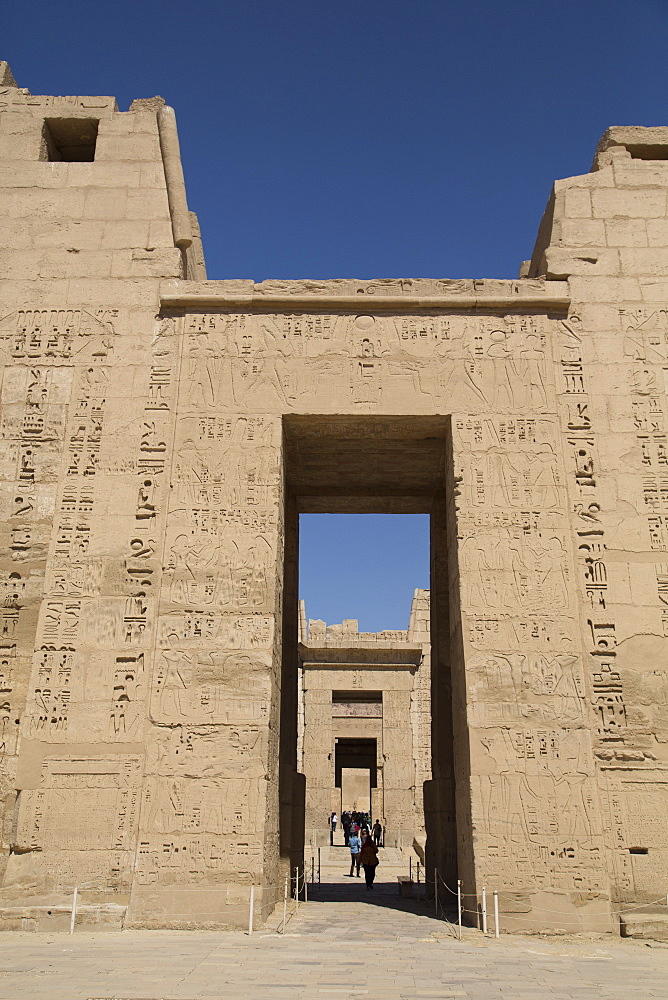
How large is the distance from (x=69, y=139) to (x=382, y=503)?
5660 millimetres

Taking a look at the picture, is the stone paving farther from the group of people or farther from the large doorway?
the group of people

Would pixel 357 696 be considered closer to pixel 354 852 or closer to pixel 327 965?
pixel 354 852

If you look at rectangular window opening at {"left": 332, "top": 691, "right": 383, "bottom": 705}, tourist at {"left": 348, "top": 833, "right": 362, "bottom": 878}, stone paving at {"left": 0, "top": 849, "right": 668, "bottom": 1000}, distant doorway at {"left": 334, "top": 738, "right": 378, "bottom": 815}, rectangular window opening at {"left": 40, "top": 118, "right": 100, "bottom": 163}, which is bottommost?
stone paving at {"left": 0, "top": 849, "right": 668, "bottom": 1000}

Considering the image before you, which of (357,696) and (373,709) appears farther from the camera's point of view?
(373,709)

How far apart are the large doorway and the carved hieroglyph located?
0.06 meters

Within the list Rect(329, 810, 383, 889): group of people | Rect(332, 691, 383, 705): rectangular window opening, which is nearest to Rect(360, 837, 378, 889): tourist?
Rect(329, 810, 383, 889): group of people

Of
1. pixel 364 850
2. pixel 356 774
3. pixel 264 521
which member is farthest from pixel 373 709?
pixel 264 521

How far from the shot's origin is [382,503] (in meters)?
11.0

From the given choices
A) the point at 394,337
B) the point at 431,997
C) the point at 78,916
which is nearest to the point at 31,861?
the point at 78,916

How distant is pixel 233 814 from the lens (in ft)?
22.3

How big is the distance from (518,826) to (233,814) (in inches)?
89.5

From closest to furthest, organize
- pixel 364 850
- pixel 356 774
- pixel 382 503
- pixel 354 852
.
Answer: pixel 364 850 < pixel 382 503 < pixel 354 852 < pixel 356 774

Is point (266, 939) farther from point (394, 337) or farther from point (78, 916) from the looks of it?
point (394, 337)

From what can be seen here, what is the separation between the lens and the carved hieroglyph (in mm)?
6711
